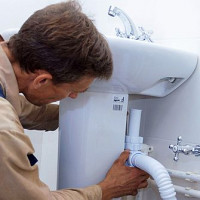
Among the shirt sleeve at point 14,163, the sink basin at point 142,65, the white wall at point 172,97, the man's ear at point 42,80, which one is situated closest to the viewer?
the shirt sleeve at point 14,163

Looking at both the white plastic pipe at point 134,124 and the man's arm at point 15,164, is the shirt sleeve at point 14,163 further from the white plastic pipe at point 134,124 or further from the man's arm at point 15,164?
the white plastic pipe at point 134,124

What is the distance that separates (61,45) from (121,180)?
17.8 inches

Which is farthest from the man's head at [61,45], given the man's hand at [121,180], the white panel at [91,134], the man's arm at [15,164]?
the man's hand at [121,180]

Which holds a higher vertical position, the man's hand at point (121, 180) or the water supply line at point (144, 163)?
the water supply line at point (144, 163)

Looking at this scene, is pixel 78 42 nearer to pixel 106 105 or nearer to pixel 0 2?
pixel 106 105

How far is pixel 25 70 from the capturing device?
655 millimetres

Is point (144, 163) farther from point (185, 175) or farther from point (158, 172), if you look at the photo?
point (185, 175)

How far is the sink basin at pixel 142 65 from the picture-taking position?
0.76 metres

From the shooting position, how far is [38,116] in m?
0.99

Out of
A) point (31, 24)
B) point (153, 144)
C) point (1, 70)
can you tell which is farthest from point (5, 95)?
point (153, 144)

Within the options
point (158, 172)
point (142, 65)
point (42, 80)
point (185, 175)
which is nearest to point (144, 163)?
point (158, 172)

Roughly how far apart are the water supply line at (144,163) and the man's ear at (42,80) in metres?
0.38

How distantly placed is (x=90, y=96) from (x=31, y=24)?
308 millimetres

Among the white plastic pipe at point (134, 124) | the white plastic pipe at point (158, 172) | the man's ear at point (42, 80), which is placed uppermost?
the man's ear at point (42, 80)
